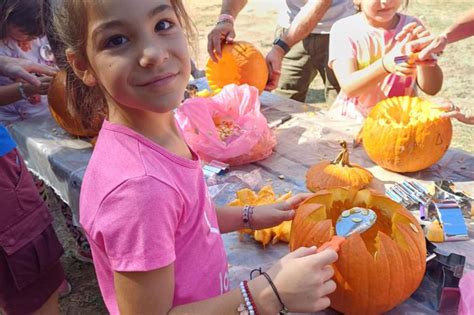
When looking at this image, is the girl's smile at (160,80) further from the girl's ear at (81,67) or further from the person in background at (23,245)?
the person in background at (23,245)

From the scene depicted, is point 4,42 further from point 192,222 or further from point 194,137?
point 192,222

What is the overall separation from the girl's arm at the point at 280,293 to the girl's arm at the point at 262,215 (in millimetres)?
329

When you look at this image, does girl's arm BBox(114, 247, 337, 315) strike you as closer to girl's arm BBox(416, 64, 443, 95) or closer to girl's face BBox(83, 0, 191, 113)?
girl's face BBox(83, 0, 191, 113)

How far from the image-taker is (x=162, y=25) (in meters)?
0.96

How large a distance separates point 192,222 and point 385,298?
517mm

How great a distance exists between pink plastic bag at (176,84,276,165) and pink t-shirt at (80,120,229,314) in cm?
85

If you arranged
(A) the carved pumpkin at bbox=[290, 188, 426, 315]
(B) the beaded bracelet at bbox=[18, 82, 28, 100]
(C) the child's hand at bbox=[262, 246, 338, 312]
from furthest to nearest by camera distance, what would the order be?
(B) the beaded bracelet at bbox=[18, 82, 28, 100] < (A) the carved pumpkin at bbox=[290, 188, 426, 315] < (C) the child's hand at bbox=[262, 246, 338, 312]

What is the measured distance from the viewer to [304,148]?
2.10 metres

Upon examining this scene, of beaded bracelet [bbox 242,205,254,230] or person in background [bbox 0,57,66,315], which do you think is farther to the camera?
person in background [bbox 0,57,66,315]

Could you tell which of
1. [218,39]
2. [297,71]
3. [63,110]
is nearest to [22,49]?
[63,110]

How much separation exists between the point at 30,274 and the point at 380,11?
1915mm

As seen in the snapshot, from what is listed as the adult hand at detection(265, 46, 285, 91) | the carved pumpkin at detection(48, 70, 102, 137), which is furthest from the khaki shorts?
the carved pumpkin at detection(48, 70, 102, 137)

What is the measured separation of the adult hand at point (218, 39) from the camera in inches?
97.0

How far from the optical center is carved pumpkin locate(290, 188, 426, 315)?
3.62ft
